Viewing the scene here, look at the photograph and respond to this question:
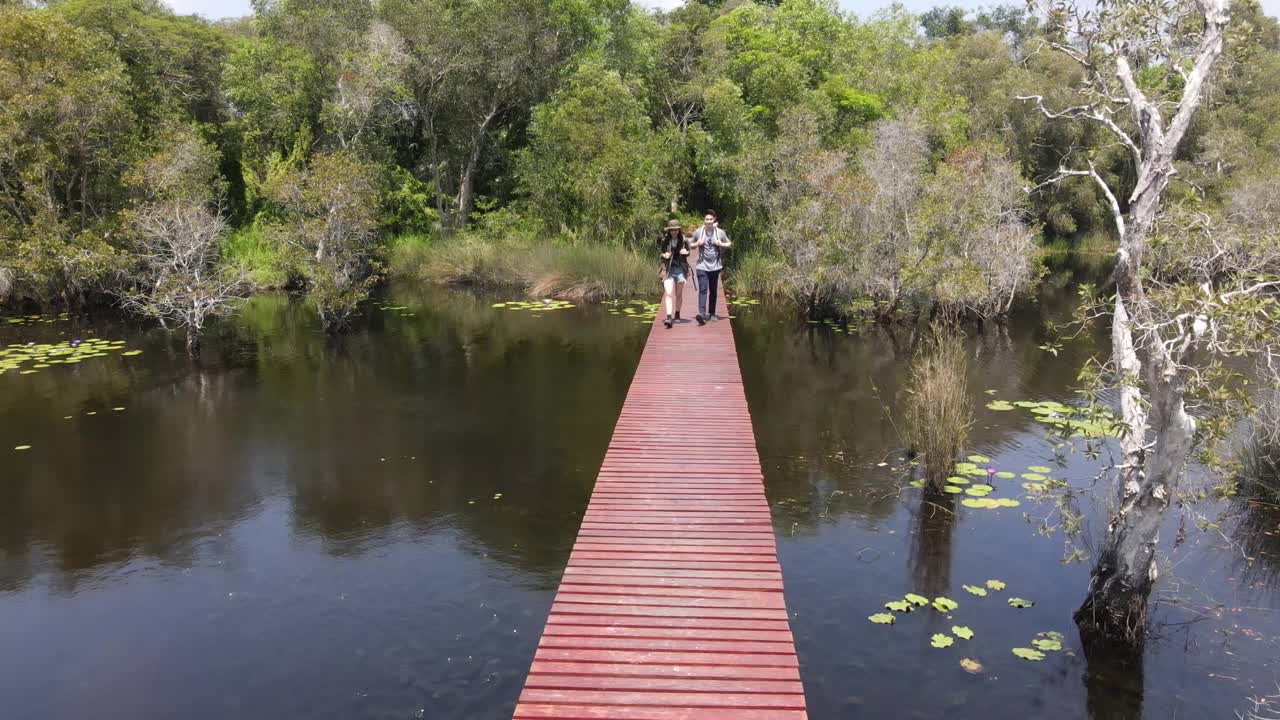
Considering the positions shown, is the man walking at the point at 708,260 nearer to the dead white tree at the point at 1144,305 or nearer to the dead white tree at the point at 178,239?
the dead white tree at the point at 1144,305

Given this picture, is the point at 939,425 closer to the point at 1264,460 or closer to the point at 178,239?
the point at 1264,460

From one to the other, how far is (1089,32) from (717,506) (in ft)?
14.0

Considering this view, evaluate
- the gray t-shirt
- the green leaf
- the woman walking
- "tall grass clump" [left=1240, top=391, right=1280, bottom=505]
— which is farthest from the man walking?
the green leaf

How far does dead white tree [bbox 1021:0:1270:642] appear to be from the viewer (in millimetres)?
4918

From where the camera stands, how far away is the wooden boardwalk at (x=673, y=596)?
418cm

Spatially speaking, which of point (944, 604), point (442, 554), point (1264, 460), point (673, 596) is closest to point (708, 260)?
point (442, 554)

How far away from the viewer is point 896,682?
5.30 metres

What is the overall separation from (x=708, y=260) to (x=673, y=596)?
6.82 m

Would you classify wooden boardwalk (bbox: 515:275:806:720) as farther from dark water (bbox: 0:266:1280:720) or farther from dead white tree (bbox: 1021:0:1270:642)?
dead white tree (bbox: 1021:0:1270:642)

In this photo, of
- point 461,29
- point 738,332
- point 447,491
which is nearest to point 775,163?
point 738,332

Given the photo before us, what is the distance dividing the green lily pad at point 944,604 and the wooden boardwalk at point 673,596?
1.43 metres

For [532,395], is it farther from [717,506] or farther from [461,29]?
[461,29]

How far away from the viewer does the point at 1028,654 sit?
18.0 feet

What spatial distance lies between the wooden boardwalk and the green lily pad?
1.43 metres
